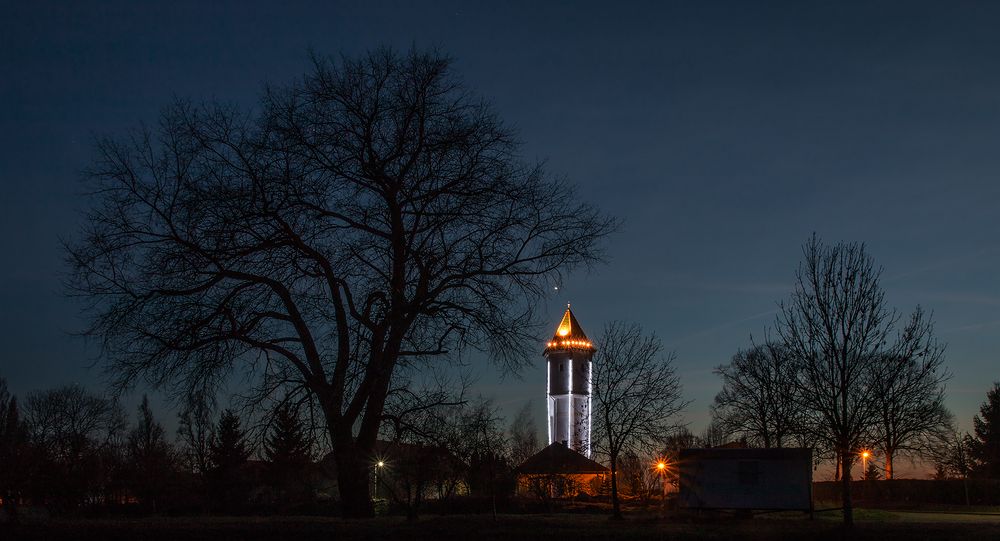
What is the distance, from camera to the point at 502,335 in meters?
20.0

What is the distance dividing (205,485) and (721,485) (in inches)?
1269

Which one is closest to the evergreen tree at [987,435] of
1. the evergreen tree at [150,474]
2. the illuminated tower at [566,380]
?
the illuminated tower at [566,380]

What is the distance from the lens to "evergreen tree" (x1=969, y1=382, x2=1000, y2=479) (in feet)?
227

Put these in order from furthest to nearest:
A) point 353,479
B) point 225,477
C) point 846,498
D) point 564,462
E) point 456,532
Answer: point 564,462
point 225,477
point 846,498
point 353,479
point 456,532

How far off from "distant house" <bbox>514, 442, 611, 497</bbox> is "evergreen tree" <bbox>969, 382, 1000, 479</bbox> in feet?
97.6

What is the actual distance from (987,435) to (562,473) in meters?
40.8

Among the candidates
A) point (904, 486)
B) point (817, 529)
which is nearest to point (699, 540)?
point (817, 529)

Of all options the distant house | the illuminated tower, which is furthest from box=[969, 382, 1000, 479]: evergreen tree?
the illuminated tower

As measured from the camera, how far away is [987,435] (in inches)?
2857

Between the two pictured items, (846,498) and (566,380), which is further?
(566,380)

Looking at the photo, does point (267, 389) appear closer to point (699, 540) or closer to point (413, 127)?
point (413, 127)

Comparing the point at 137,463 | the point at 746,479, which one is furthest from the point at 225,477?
the point at 746,479

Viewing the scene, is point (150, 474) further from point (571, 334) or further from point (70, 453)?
point (571, 334)

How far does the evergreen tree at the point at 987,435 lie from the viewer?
69.0 meters
